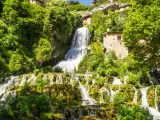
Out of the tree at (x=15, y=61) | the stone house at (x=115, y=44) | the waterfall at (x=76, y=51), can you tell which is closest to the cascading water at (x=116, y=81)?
the tree at (x=15, y=61)

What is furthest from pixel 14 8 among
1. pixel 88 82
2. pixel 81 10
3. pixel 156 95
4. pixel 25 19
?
pixel 81 10

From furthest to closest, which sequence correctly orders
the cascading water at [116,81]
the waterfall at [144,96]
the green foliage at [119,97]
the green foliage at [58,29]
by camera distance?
the green foliage at [58,29] < the cascading water at [116,81] < the waterfall at [144,96] < the green foliage at [119,97]

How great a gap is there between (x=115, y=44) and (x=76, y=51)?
5817 millimetres

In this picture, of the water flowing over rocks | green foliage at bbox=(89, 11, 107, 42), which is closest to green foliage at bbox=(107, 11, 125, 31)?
green foliage at bbox=(89, 11, 107, 42)

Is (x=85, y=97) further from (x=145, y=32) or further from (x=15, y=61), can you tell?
(x=145, y=32)

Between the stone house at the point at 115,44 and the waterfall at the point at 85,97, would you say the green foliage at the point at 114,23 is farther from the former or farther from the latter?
the waterfall at the point at 85,97

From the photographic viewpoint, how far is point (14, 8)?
112ft

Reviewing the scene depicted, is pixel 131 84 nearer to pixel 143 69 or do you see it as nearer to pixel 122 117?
pixel 143 69

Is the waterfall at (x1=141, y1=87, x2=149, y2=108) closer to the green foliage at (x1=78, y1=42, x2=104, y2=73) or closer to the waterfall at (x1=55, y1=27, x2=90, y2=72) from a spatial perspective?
the green foliage at (x1=78, y1=42, x2=104, y2=73)

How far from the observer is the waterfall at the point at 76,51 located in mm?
42469

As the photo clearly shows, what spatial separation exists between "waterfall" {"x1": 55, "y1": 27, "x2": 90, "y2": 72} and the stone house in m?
3.45

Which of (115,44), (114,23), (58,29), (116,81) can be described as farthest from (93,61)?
(114,23)

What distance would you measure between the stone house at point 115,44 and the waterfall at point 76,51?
136 inches

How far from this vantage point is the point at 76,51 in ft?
149
